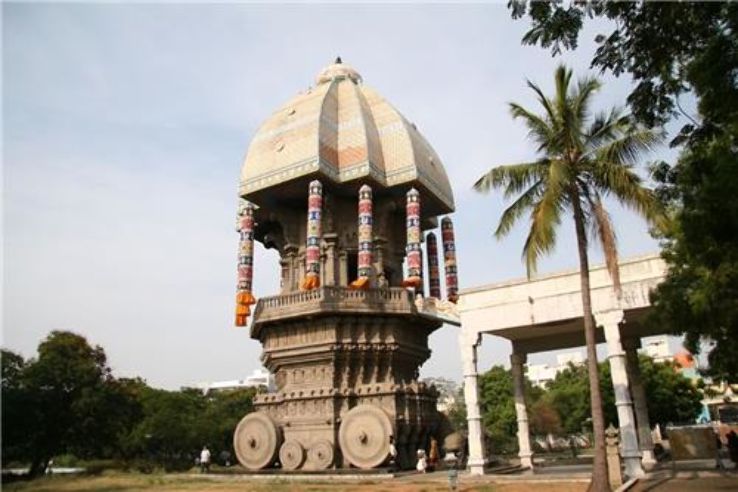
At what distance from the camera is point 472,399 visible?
69.9 feet

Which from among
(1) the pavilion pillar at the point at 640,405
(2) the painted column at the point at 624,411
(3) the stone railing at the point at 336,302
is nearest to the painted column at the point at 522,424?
(1) the pavilion pillar at the point at 640,405

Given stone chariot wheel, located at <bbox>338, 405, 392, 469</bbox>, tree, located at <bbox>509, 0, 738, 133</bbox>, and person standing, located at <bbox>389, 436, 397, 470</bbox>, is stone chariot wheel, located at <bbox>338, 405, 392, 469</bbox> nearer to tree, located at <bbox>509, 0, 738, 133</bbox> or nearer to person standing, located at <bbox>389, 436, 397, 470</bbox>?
person standing, located at <bbox>389, 436, 397, 470</bbox>

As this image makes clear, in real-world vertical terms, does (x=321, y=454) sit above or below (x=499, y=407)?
below

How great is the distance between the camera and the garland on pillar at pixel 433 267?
3606cm

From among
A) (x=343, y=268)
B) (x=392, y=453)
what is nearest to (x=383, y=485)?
(x=392, y=453)

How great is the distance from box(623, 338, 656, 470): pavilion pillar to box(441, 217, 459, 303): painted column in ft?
35.5

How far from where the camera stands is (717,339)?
48.6 feet

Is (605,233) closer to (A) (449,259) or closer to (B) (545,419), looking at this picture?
(A) (449,259)

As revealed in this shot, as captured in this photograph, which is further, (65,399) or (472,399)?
(65,399)

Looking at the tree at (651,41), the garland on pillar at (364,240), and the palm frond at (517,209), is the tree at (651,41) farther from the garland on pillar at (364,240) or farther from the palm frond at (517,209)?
the garland on pillar at (364,240)

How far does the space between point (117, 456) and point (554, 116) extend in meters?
46.6

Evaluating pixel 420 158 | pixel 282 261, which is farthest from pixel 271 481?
pixel 420 158

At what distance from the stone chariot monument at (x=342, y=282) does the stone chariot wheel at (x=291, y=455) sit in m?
0.07

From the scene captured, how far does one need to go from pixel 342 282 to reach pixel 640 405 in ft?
50.1
